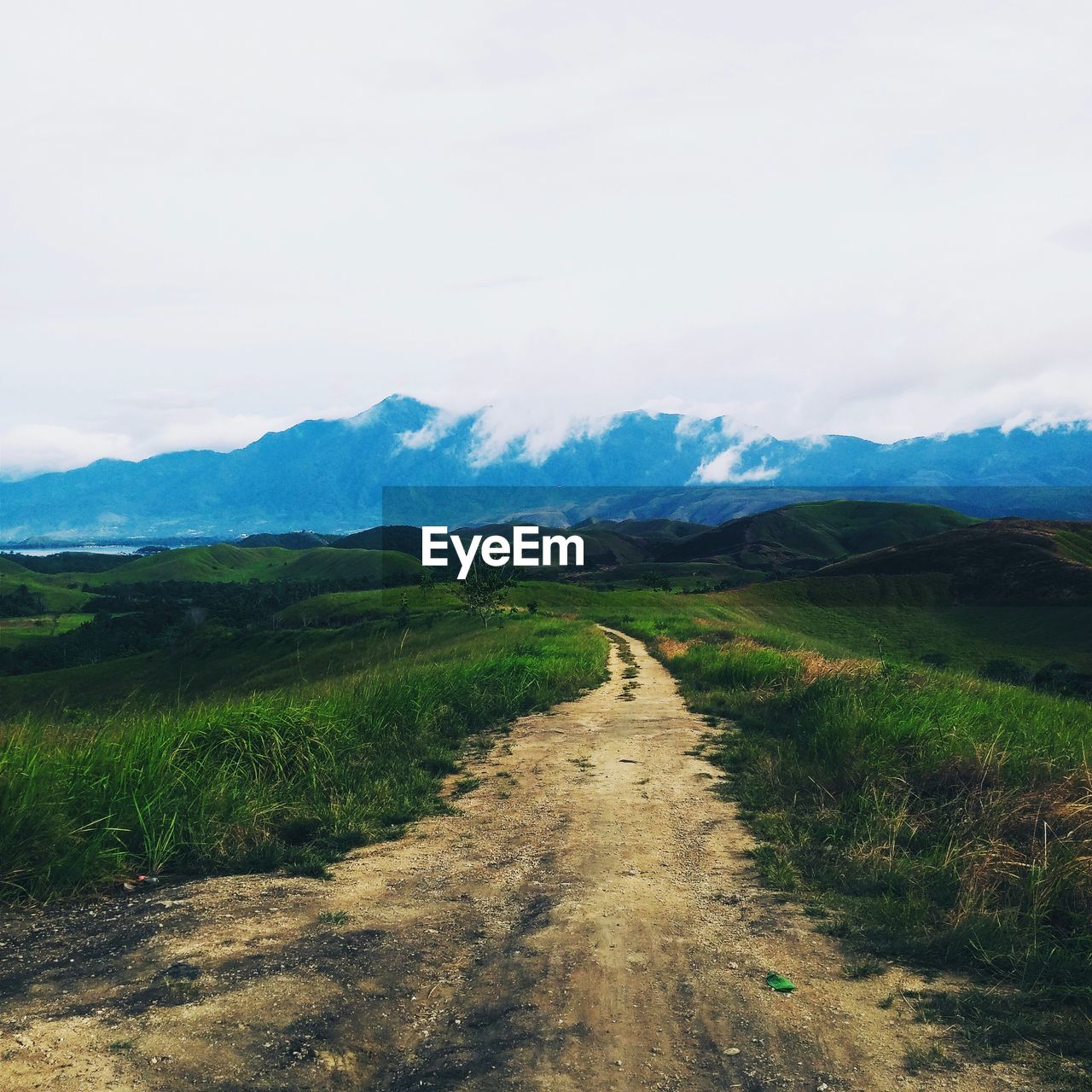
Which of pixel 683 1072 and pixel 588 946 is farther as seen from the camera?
pixel 588 946

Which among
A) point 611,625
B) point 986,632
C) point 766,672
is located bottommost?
point 986,632

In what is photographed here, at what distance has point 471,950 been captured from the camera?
693 centimetres

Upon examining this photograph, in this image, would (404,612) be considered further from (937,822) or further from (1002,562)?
(1002,562)


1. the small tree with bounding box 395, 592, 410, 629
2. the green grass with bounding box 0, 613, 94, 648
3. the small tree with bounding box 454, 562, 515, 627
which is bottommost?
the green grass with bounding box 0, 613, 94, 648

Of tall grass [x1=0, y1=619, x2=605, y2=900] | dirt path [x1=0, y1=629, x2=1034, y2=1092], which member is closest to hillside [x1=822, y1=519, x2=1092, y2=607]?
tall grass [x1=0, y1=619, x2=605, y2=900]

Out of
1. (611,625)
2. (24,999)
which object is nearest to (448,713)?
(24,999)

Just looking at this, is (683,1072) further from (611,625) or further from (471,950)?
(611,625)

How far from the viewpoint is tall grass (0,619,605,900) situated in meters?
8.31

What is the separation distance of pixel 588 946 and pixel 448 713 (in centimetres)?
1067

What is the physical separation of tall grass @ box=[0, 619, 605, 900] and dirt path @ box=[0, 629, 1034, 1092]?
0.71 m

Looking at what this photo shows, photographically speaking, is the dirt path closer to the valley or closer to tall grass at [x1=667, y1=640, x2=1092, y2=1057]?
the valley

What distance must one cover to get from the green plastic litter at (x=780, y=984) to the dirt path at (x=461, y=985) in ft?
0.26

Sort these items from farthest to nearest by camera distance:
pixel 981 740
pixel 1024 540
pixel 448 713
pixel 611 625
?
pixel 1024 540 → pixel 611 625 → pixel 448 713 → pixel 981 740

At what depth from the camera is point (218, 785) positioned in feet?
34.1
